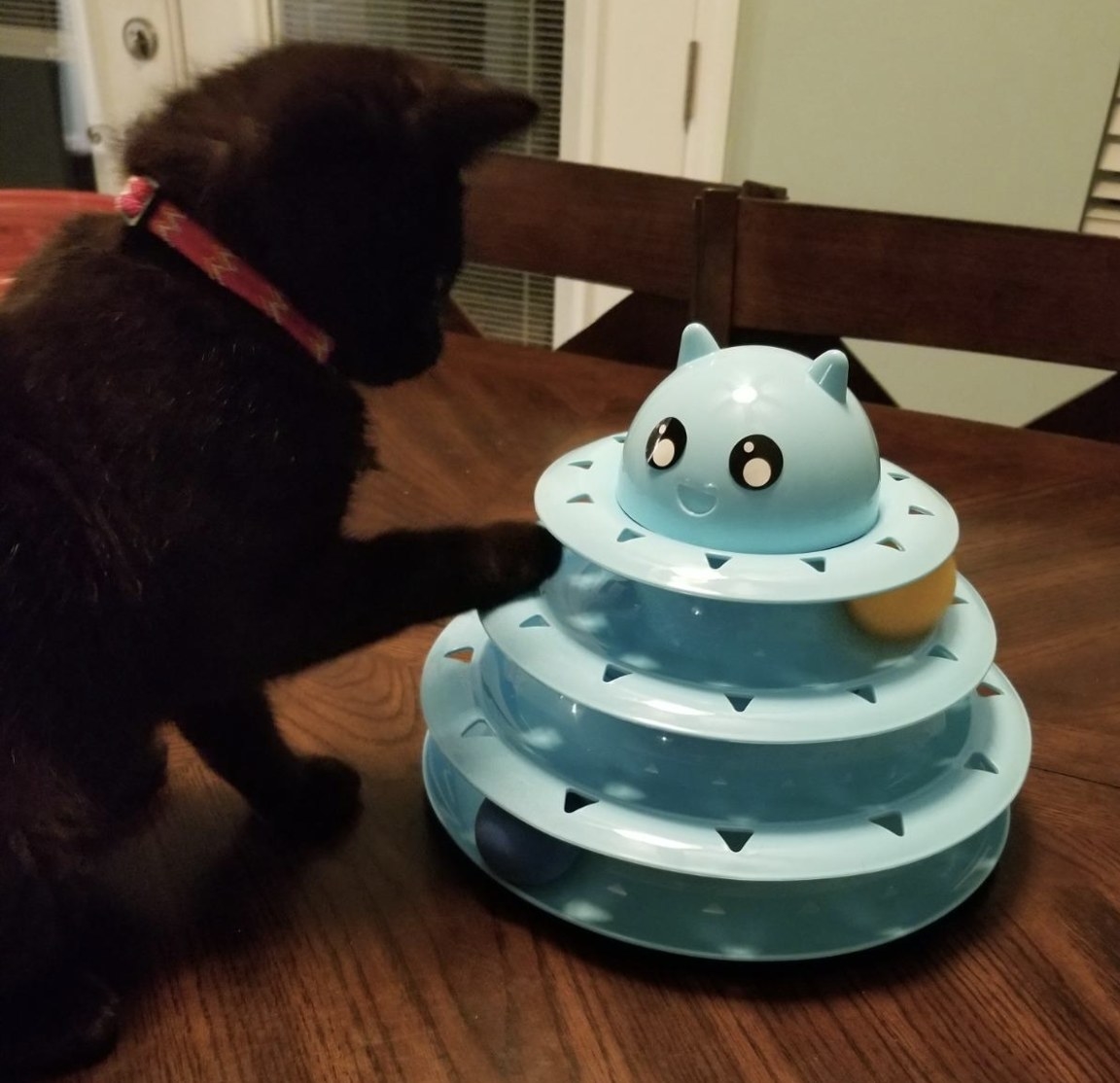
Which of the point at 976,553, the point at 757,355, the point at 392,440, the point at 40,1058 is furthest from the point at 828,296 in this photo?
the point at 40,1058

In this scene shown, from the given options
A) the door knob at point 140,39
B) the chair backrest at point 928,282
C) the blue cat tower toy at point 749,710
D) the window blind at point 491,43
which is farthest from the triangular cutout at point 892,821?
the door knob at point 140,39

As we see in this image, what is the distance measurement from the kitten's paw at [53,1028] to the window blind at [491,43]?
1.34 metres

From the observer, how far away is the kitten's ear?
48cm

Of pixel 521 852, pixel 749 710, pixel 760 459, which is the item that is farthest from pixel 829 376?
pixel 521 852

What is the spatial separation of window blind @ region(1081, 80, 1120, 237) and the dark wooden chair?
71 centimetres

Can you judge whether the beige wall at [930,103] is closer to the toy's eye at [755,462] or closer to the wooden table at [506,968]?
the wooden table at [506,968]

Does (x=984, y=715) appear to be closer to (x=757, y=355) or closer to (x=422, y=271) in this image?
(x=757, y=355)

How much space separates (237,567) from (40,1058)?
0.68 feet

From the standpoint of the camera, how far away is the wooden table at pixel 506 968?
1.42 ft

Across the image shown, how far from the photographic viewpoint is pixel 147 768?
472mm

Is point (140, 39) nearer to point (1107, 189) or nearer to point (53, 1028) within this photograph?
point (1107, 189)

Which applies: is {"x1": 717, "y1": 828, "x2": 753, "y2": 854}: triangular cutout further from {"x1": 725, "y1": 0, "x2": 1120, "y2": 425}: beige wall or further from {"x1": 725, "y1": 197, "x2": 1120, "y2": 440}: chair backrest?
{"x1": 725, "y1": 0, "x2": 1120, "y2": 425}: beige wall

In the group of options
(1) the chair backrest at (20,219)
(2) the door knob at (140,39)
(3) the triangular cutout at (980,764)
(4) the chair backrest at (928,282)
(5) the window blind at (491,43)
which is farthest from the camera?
(2) the door knob at (140,39)

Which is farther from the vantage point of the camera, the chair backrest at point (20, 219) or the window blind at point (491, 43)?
the window blind at point (491, 43)
